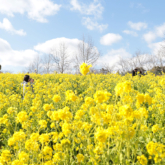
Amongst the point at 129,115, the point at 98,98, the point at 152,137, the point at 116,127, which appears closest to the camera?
the point at 129,115

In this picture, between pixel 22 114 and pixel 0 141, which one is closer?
pixel 22 114

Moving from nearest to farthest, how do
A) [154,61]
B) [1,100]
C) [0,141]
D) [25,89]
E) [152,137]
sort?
[152,137] < [0,141] < [1,100] < [25,89] < [154,61]

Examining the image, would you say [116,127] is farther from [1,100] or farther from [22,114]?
[1,100]

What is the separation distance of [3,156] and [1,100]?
325cm

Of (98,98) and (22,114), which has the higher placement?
(98,98)

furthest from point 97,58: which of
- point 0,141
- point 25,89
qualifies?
point 0,141

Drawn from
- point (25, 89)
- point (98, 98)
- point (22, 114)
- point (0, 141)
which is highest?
point (25, 89)

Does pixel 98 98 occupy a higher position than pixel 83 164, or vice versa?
pixel 98 98

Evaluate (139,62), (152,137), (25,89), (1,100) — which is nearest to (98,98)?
(152,137)

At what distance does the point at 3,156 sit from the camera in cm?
199

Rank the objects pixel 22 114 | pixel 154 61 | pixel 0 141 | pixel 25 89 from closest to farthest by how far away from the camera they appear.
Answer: pixel 22 114 < pixel 0 141 < pixel 25 89 < pixel 154 61

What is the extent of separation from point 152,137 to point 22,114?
7.49 ft

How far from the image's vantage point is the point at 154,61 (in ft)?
203

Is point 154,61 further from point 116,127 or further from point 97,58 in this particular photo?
point 116,127
